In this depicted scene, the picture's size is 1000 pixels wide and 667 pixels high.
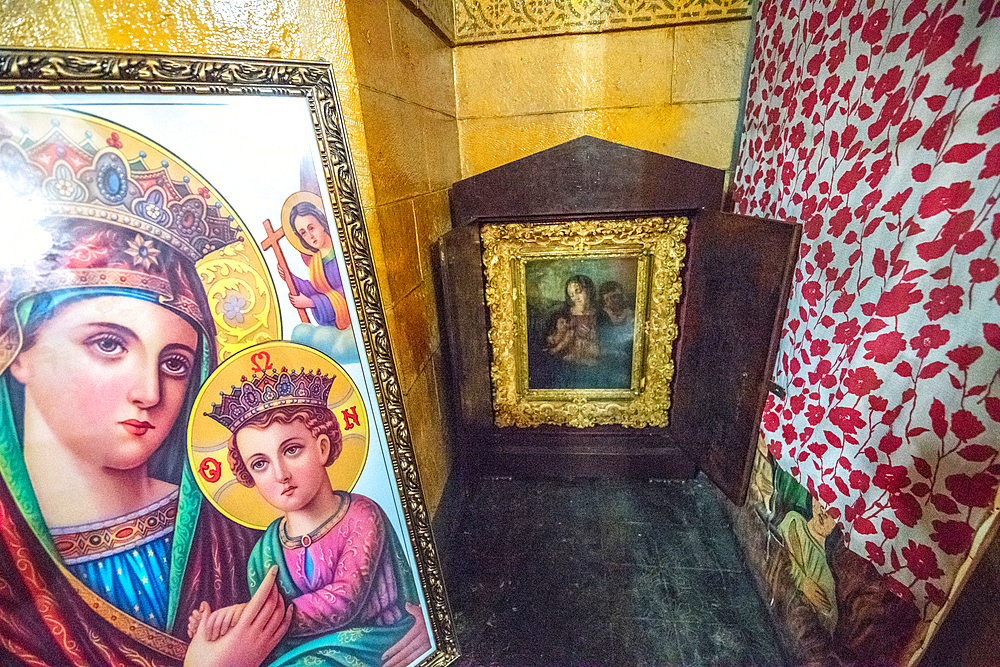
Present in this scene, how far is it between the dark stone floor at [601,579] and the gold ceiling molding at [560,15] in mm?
1991

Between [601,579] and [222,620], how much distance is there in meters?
1.22

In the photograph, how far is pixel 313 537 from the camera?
103 cm

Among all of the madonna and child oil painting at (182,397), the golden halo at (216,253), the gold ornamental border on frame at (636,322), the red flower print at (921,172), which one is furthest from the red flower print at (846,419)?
the golden halo at (216,253)

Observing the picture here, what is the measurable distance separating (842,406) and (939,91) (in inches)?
27.9

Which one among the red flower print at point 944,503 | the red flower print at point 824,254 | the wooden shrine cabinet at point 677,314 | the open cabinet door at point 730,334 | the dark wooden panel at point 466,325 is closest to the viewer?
the red flower print at point 944,503

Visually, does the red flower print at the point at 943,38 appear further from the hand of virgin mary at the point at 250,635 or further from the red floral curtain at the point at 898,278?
the hand of virgin mary at the point at 250,635

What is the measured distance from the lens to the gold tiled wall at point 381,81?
3.42 feet

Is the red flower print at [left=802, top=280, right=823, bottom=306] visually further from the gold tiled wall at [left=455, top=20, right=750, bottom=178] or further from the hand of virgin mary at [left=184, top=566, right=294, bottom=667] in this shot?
the hand of virgin mary at [left=184, top=566, right=294, bottom=667]

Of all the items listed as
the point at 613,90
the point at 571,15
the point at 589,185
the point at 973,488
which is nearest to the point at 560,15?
the point at 571,15

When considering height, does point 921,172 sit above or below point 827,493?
above

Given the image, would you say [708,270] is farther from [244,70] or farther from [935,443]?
[244,70]

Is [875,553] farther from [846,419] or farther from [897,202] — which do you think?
[897,202]

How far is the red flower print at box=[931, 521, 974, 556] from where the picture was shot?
0.83 meters

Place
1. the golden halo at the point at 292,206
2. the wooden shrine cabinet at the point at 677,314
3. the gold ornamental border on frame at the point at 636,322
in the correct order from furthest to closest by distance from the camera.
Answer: the gold ornamental border on frame at the point at 636,322 < the wooden shrine cabinet at the point at 677,314 < the golden halo at the point at 292,206
